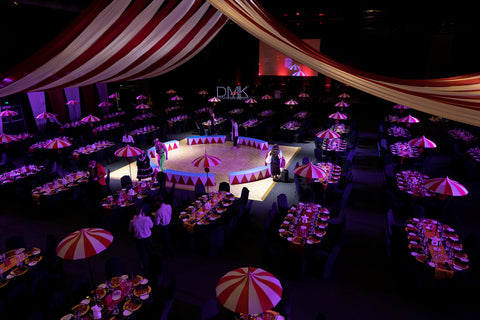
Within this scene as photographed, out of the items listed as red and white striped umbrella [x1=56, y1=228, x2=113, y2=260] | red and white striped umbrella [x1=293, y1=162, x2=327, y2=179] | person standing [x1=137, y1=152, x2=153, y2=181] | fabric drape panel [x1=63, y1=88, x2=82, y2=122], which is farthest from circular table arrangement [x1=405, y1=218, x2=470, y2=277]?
fabric drape panel [x1=63, y1=88, x2=82, y2=122]

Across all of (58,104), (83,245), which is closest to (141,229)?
(83,245)

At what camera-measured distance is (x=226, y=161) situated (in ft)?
46.0

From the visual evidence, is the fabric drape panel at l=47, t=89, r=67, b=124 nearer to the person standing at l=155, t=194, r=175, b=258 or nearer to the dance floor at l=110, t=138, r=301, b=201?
the dance floor at l=110, t=138, r=301, b=201

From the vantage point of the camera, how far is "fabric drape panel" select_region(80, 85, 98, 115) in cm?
2178

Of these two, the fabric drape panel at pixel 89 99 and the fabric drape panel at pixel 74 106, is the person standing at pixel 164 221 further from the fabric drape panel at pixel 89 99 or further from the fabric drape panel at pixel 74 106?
the fabric drape panel at pixel 89 99

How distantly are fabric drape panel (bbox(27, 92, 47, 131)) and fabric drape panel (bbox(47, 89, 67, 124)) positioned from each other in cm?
48

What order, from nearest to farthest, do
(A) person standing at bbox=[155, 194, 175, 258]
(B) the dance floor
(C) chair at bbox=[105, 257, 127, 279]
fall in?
1. (C) chair at bbox=[105, 257, 127, 279]
2. (A) person standing at bbox=[155, 194, 175, 258]
3. (B) the dance floor

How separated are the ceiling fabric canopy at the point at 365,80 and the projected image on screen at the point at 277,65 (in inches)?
755

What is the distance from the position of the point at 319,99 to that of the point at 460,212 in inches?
637

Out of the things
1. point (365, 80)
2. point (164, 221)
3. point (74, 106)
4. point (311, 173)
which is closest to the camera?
point (365, 80)

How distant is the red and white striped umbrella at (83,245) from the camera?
5.00m

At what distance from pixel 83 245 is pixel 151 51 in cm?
356

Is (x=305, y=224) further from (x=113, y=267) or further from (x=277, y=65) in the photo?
(x=277, y=65)

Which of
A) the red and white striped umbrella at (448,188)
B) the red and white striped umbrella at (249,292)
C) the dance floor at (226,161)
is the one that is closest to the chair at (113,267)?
the red and white striped umbrella at (249,292)
